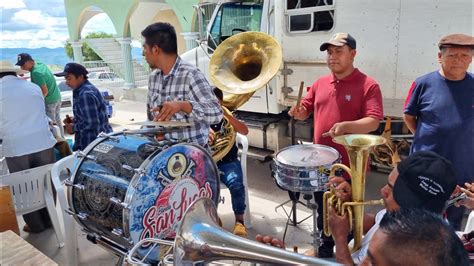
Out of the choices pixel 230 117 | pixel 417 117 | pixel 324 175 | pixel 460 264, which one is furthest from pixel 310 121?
pixel 460 264

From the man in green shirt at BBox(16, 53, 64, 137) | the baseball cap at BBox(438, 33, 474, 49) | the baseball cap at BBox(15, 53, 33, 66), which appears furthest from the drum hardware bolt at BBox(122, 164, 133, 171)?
the baseball cap at BBox(15, 53, 33, 66)

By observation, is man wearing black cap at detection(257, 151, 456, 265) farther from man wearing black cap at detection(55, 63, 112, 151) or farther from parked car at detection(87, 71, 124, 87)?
parked car at detection(87, 71, 124, 87)

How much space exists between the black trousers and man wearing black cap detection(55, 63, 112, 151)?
295 millimetres

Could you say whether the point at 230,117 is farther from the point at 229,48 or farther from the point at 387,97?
the point at 387,97

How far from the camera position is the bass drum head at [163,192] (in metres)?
2.04

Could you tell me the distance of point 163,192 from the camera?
212cm

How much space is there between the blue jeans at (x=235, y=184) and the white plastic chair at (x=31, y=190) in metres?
1.51

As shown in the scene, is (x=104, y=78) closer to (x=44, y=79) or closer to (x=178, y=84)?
(x=44, y=79)

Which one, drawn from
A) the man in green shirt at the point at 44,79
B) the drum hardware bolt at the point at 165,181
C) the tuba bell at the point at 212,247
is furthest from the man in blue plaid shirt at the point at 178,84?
the man in green shirt at the point at 44,79

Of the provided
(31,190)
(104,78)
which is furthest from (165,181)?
(104,78)

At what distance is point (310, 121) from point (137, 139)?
267 cm

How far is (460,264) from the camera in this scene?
92cm

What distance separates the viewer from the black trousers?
3.33m

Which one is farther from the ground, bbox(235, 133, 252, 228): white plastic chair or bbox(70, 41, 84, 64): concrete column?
bbox(70, 41, 84, 64): concrete column
